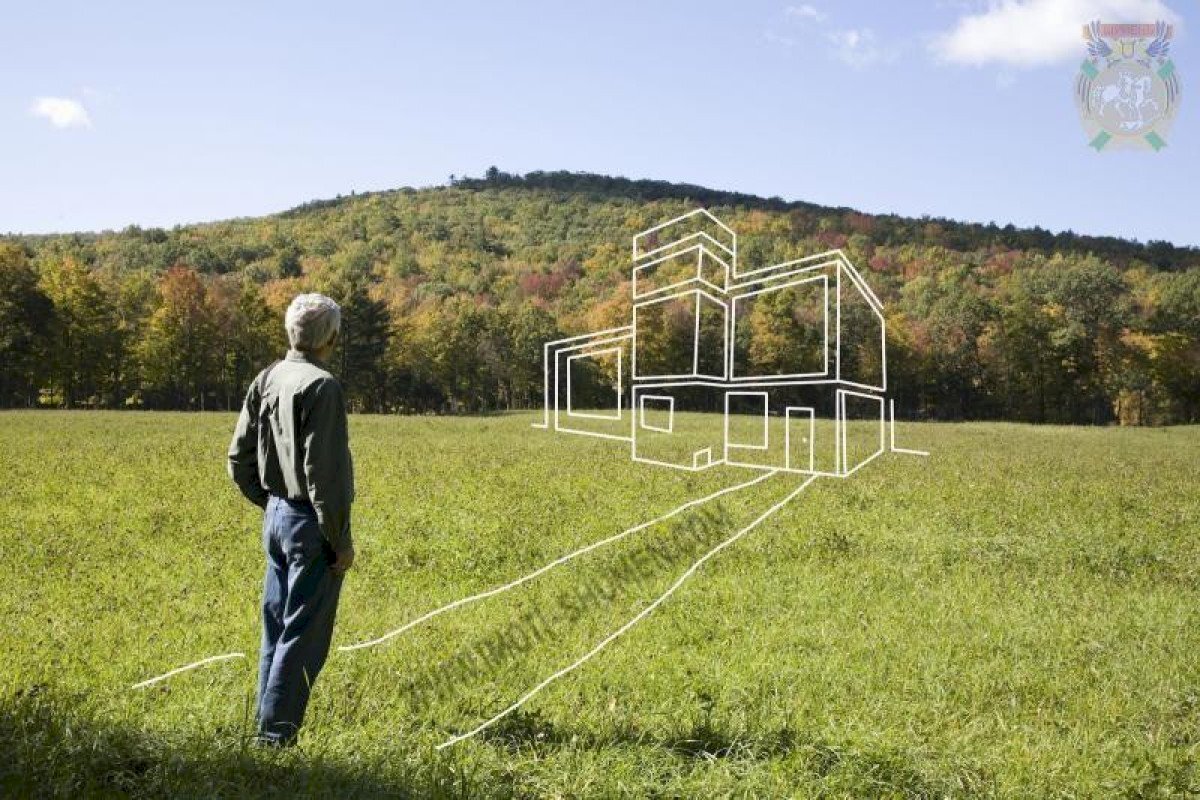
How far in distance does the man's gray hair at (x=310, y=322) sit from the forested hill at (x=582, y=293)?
351 centimetres

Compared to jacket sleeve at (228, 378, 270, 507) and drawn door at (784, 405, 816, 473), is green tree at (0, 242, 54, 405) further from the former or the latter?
drawn door at (784, 405, 816, 473)

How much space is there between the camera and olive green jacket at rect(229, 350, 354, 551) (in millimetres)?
4336

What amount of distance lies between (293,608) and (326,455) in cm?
84

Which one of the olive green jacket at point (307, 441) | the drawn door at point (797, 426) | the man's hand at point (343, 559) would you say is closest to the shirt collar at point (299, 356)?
the olive green jacket at point (307, 441)

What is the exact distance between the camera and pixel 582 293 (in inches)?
412

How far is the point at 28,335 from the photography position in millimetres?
35188

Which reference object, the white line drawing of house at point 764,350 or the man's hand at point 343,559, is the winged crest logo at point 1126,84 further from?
the man's hand at point 343,559

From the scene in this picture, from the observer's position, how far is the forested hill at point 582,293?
8742 millimetres

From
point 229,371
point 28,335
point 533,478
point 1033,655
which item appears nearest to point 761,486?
point 533,478

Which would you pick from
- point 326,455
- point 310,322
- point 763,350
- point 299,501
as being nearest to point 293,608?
point 299,501

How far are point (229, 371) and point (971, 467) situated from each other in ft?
94.0

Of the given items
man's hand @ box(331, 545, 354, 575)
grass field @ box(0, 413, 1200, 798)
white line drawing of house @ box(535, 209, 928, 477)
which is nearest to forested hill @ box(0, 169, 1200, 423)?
white line drawing of house @ box(535, 209, 928, 477)

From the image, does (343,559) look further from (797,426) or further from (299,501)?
(797,426)

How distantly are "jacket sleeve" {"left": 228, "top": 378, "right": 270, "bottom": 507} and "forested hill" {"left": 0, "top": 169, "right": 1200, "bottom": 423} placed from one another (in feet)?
12.2
